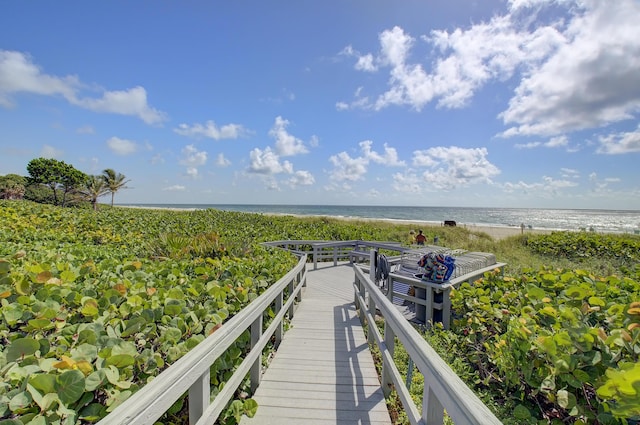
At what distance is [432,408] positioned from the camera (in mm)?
1715

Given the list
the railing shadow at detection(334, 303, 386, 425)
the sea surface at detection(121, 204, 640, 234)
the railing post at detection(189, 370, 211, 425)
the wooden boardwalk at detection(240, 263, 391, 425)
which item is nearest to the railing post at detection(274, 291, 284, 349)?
the wooden boardwalk at detection(240, 263, 391, 425)

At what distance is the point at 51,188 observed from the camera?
31328 millimetres

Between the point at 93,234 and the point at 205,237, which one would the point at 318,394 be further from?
the point at 93,234

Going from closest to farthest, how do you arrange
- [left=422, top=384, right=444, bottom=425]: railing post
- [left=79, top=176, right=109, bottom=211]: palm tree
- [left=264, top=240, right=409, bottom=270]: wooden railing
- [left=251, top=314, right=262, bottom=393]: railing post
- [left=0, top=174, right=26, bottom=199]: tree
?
[left=422, top=384, right=444, bottom=425]: railing post
[left=251, top=314, right=262, bottom=393]: railing post
[left=264, top=240, right=409, bottom=270]: wooden railing
[left=0, top=174, right=26, bottom=199]: tree
[left=79, top=176, right=109, bottom=211]: palm tree

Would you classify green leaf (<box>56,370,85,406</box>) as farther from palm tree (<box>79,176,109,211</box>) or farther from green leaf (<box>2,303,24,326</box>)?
palm tree (<box>79,176,109,211</box>)

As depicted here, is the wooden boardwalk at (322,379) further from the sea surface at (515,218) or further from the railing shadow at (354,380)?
the sea surface at (515,218)

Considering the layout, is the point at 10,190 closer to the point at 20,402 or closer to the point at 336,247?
the point at 336,247

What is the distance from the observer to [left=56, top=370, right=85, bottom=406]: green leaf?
122cm

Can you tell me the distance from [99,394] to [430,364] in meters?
1.71

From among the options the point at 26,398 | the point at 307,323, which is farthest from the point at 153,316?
the point at 307,323

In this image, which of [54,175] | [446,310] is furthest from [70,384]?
[54,175]

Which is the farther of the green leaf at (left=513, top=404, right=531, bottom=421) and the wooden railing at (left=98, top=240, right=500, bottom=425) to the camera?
the green leaf at (left=513, top=404, right=531, bottom=421)

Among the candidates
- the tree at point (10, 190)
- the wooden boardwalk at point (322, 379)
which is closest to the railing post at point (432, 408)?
the wooden boardwalk at point (322, 379)

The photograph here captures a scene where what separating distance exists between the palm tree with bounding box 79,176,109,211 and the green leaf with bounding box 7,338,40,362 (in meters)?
39.3
